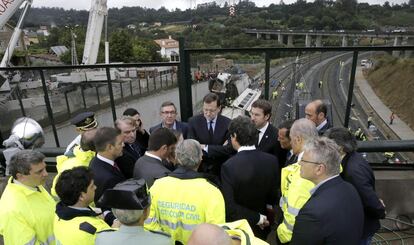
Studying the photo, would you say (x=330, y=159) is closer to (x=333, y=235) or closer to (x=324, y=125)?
(x=333, y=235)

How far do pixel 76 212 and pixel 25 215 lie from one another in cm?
68

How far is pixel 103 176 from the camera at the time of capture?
2.83m

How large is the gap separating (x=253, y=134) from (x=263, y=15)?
113754 millimetres

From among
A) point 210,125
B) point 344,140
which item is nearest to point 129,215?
point 344,140

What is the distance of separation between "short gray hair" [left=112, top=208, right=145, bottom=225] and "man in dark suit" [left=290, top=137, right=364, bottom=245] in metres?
1.07

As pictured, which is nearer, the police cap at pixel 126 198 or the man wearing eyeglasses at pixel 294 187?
the police cap at pixel 126 198

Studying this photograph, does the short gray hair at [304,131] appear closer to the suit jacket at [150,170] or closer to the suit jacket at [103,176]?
the suit jacket at [150,170]

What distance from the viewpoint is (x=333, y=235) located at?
2.10m

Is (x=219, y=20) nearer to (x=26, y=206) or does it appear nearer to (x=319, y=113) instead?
(x=319, y=113)

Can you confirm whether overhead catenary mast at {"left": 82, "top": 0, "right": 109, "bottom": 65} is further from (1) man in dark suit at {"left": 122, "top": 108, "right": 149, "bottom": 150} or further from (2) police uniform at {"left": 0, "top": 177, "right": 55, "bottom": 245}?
(2) police uniform at {"left": 0, "top": 177, "right": 55, "bottom": 245}

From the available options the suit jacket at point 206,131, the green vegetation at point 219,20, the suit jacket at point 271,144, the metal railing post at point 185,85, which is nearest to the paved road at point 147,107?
the metal railing post at point 185,85

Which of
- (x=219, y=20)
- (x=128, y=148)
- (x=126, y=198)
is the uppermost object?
(x=219, y=20)

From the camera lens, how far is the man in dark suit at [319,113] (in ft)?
11.9

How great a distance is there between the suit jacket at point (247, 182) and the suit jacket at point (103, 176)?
0.97 m
